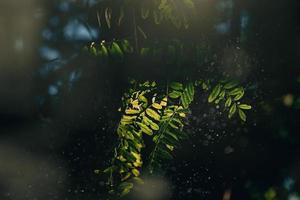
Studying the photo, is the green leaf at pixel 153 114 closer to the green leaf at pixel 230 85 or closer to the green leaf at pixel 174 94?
the green leaf at pixel 174 94

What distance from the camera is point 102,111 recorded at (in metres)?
2.29

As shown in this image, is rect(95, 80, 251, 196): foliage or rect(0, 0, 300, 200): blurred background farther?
rect(0, 0, 300, 200): blurred background

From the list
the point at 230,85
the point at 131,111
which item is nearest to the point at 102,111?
the point at 131,111

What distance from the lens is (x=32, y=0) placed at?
104 inches

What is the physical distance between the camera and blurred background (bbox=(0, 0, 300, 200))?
230 centimetres

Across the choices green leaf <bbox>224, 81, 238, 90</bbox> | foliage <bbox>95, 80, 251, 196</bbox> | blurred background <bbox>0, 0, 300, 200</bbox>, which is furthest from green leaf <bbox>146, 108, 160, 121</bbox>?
blurred background <bbox>0, 0, 300, 200</bbox>

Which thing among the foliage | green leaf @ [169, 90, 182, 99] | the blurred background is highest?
the blurred background

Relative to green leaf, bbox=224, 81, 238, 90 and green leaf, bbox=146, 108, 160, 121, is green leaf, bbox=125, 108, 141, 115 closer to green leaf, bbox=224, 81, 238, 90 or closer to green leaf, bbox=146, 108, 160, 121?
green leaf, bbox=146, 108, 160, 121

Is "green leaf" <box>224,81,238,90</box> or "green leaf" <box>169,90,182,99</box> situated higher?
"green leaf" <box>169,90,182,99</box>

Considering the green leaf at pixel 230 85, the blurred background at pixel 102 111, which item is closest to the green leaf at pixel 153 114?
the green leaf at pixel 230 85

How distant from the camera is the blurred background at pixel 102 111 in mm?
2299

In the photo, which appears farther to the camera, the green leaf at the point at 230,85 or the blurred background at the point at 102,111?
the blurred background at the point at 102,111

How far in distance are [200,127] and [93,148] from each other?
2.66 feet

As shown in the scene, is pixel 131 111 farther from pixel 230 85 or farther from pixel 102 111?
pixel 102 111
